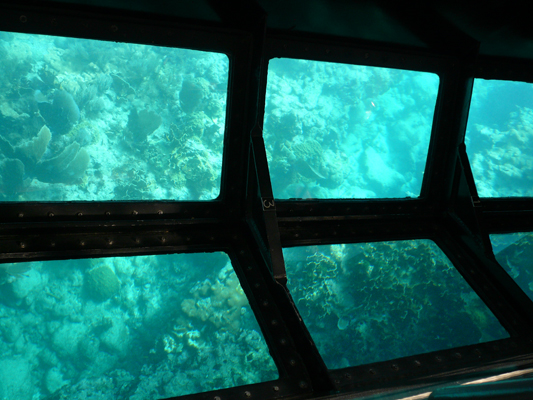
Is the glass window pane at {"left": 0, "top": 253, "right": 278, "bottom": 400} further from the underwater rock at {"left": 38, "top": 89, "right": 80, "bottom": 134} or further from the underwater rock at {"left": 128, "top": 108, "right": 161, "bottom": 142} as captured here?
the underwater rock at {"left": 128, "top": 108, "right": 161, "bottom": 142}

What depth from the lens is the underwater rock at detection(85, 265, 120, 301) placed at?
7.32 ft

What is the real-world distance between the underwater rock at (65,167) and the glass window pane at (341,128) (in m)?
3.84

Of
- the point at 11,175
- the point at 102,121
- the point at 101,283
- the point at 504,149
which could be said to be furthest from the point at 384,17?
the point at 504,149

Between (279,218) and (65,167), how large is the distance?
3011 millimetres

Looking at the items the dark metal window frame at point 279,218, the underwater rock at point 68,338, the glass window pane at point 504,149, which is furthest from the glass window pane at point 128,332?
the glass window pane at point 504,149

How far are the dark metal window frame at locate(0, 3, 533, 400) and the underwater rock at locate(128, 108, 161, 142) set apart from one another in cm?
479

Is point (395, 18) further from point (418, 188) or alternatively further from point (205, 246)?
point (205, 246)

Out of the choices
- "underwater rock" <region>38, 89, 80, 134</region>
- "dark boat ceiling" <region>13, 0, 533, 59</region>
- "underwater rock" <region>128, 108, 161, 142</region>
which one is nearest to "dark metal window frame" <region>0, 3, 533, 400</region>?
"dark boat ceiling" <region>13, 0, 533, 59</region>

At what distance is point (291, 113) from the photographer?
11.2 metres

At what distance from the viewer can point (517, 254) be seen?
9.53ft

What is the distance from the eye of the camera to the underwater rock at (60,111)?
4.20 metres

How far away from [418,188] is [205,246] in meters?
1.76

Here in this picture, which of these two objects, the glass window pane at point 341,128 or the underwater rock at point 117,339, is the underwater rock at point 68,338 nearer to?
the underwater rock at point 117,339

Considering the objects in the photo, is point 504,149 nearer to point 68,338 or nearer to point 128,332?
point 128,332
